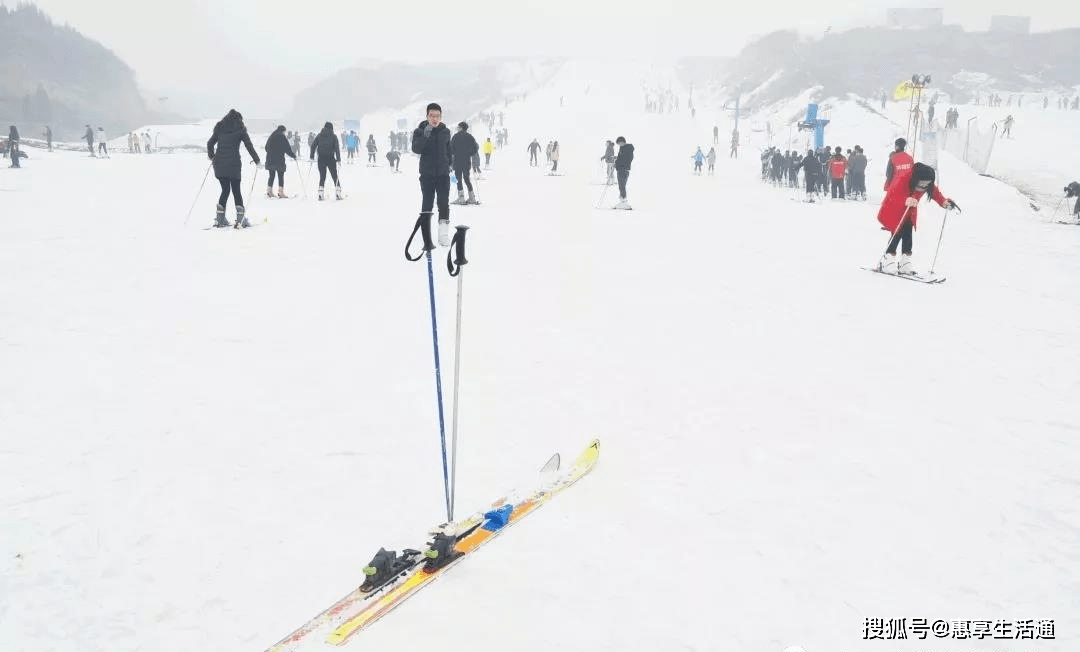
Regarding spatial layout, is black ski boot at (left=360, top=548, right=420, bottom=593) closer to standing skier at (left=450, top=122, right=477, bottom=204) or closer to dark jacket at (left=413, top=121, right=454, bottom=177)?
dark jacket at (left=413, top=121, right=454, bottom=177)

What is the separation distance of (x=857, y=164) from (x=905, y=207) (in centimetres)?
1343

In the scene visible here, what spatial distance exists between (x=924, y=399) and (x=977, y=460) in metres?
1.04

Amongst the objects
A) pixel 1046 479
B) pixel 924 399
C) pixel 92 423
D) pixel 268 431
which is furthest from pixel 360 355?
pixel 1046 479

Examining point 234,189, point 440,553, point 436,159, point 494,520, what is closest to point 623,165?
point 436,159

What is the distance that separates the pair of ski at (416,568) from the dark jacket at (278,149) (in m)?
11.7

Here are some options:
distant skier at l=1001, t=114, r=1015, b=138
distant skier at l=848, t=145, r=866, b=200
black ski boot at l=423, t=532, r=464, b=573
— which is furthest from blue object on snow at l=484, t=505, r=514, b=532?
distant skier at l=1001, t=114, r=1015, b=138

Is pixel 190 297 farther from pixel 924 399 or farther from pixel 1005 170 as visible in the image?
pixel 1005 170

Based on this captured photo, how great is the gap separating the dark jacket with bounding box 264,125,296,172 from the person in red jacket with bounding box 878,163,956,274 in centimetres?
1043

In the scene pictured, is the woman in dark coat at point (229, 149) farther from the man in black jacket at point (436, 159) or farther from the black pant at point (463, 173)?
the black pant at point (463, 173)

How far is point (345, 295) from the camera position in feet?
25.0

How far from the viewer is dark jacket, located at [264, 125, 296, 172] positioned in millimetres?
13953

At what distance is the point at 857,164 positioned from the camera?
21672 millimetres

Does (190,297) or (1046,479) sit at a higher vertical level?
(190,297)

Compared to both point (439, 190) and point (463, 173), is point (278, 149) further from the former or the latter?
point (439, 190)
